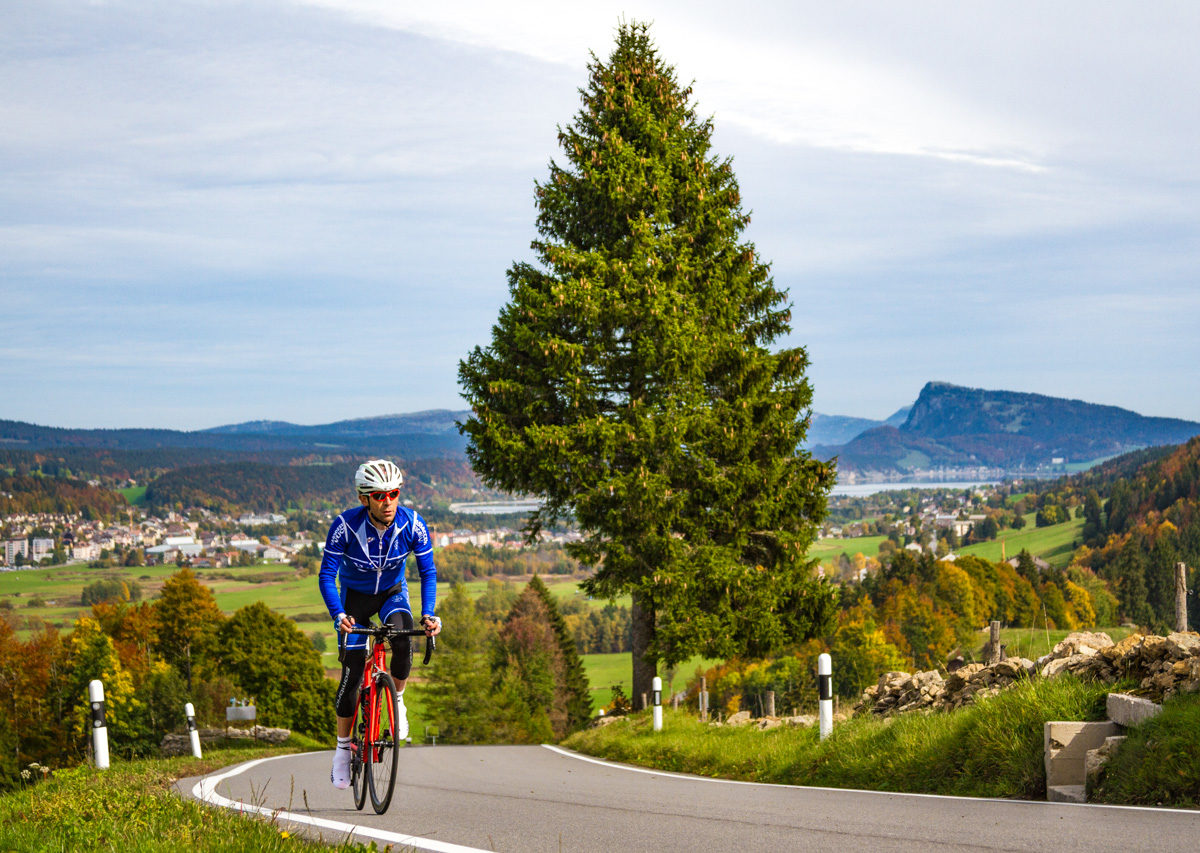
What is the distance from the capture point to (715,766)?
11914mm

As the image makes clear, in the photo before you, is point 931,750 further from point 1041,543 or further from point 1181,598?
point 1041,543

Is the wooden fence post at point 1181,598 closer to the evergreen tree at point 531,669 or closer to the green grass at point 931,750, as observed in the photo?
the green grass at point 931,750

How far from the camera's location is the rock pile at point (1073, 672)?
25.3 feet

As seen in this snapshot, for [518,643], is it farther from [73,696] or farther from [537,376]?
[537,376]

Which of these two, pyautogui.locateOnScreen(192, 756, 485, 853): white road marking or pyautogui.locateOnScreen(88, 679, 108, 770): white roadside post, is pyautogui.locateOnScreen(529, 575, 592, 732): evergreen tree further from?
pyautogui.locateOnScreen(192, 756, 485, 853): white road marking

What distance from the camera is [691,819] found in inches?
281

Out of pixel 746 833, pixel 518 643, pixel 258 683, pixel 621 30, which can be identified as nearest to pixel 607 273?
pixel 621 30

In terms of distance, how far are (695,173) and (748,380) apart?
466 cm

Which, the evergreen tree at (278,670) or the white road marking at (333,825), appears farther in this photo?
the evergreen tree at (278,670)

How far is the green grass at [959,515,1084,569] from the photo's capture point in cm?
14700

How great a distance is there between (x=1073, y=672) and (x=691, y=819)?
12.9ft

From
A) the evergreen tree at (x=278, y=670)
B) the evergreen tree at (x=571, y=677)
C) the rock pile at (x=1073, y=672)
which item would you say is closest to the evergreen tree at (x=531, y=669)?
the evergreen tree at (x=571, y=677)

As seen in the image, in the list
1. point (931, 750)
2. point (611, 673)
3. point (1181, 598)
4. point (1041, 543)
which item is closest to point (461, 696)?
point (611, 673)

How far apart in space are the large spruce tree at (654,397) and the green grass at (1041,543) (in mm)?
129065
